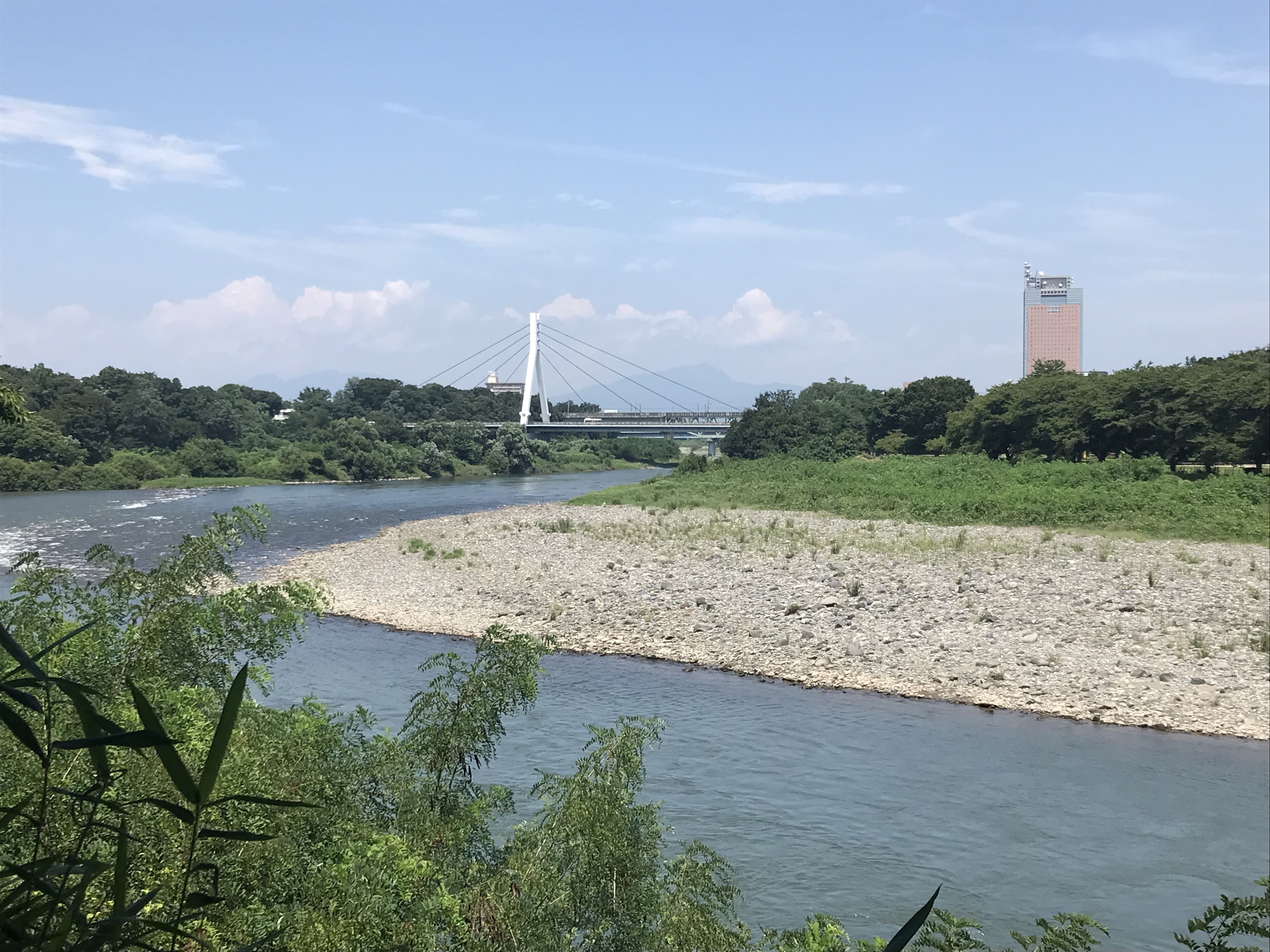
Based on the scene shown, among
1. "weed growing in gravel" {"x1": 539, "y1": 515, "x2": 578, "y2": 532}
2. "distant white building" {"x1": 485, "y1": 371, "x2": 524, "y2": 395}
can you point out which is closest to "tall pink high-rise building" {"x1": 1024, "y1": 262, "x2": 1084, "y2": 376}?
"distant white building" {"x1": 485, "y1": 371, "x2": 524, "y2": 395}

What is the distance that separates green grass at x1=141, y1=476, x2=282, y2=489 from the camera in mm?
47406

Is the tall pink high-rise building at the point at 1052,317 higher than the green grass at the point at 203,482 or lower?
higher

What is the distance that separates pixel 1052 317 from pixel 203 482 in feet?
542

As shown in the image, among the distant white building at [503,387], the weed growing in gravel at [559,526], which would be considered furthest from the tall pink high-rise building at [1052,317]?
the weed growing in gravel at [559,526]

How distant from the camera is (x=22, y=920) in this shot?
3.40 feet

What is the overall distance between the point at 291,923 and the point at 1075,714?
35.1 ft

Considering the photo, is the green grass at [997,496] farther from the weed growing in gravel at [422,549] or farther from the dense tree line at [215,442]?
the dense tree line at [215,442]

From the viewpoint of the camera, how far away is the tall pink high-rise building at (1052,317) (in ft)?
591

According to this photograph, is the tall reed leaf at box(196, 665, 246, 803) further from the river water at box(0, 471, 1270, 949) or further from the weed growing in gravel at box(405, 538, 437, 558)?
the weed growing in gravel at box(405, 538, 437, 558)

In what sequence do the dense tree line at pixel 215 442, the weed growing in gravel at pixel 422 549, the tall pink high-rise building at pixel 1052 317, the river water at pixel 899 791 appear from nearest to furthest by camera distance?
the river water at pixel 899 791 → the weed growing in gravel at pixel 422 549 → the dense tree line at pixel 215 442 → the tall pink high-rise building at pixel 1052 317

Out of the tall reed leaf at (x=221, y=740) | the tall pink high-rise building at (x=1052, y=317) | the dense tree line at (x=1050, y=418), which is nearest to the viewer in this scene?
the tall reed leaf at (x=221, y=740)

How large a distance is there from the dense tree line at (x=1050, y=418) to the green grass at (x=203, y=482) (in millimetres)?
23567

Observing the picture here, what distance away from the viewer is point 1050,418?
39.0m

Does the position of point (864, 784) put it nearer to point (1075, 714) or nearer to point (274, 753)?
point (1075, 714)
